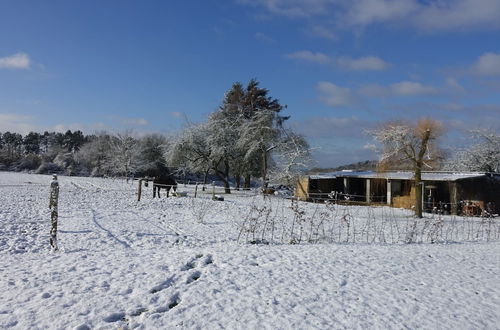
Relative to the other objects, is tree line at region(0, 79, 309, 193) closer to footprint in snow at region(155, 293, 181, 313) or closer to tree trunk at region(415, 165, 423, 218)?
tree trunk at region(415, 165, 423, 218)

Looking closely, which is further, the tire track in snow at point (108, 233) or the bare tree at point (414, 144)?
the bare tree at point (414, 144)

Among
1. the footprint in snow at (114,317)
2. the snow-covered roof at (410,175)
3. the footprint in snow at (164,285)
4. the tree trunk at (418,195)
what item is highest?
the snow-covered roof at (410,175)

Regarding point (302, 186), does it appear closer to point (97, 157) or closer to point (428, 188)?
point (428, 188)

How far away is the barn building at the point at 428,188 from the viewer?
23.8 meters

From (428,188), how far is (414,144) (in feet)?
26.5

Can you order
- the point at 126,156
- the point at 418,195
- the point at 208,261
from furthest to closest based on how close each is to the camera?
the point at 126,156
the point at 418,195
the point at 208,261

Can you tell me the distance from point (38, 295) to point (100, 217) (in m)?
9.11

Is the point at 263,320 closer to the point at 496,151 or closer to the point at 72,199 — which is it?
the point at 72,199

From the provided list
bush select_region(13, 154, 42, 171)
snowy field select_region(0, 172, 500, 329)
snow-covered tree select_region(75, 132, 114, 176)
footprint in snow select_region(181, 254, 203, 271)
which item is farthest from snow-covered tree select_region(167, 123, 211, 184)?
bush select_region(13, 154, 42, 171)

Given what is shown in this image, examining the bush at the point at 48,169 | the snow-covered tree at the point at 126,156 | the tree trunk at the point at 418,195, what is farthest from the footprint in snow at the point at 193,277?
the bush at the point at 48,169

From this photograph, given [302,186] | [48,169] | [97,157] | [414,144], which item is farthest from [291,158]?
[48,169]

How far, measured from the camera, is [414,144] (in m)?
21.0

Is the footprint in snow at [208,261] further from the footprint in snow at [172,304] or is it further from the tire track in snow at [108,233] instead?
the tire track in snow at [108,233]

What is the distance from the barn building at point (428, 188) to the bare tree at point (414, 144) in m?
2.31
